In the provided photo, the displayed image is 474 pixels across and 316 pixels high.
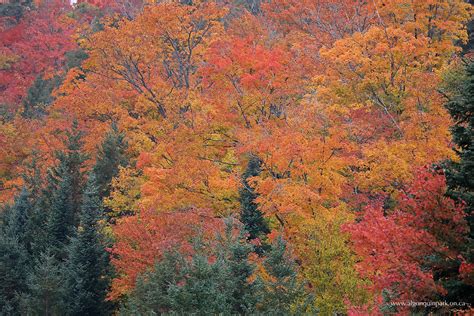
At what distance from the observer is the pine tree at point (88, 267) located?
2505 centimetres

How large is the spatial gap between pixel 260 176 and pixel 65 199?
12984 millimetres

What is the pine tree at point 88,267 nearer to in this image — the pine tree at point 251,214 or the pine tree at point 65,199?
the pine tree at point 65,199

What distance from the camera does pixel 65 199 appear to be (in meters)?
30.9

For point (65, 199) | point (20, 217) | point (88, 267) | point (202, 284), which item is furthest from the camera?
point (20, 217)

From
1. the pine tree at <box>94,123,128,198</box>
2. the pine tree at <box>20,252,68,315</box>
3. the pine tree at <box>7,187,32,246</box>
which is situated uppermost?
the pine tree at <box>94,123,128,198</box>

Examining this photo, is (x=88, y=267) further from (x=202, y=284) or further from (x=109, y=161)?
(x=202, y=284)

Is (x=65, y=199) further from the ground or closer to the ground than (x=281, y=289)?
further from the ground

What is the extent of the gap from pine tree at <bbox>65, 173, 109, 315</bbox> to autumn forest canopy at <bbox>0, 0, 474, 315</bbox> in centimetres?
9

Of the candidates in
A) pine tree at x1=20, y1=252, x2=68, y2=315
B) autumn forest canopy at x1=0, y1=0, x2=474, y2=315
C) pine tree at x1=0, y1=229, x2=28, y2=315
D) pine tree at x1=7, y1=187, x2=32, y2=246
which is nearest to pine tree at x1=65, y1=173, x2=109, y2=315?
autumn forest canopy at x1=0, y1=0, x2=474, y2=315

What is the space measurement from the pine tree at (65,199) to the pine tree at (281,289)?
15.5 metres

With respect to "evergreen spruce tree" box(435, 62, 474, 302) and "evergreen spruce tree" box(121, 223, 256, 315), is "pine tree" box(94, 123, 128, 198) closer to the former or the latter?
"evergreen spruce tree" box(121, 223, 256, 315)

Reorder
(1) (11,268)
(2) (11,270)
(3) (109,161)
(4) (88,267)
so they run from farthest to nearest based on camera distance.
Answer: (3) (109,161) → (1) (11,268) → (2) (11,270) → (4) (88,267)

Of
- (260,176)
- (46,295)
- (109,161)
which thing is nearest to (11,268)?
(46,295)

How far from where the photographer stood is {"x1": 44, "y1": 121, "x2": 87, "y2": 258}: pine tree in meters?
30.2
